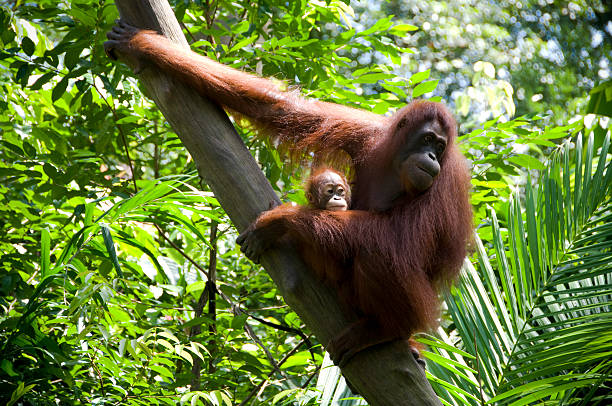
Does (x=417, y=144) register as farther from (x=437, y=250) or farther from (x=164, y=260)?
(x=164, y=260)

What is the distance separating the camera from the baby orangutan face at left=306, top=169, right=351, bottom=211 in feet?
11.6

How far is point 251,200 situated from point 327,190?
42.7 inches

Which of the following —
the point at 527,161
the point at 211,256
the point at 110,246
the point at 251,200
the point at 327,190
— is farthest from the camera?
the point at 211,256

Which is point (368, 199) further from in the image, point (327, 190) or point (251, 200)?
point (251, 200)

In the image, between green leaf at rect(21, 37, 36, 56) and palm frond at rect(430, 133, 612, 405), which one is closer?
palm frond at rect(430, 133, 612, 405)

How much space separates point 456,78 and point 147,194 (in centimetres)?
1097

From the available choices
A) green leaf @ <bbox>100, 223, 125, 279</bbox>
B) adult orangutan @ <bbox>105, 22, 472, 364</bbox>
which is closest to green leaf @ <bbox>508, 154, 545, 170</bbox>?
adult orangutan @ <bbox>105, 22, 472, 364</bbox>

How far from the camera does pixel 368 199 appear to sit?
10.9 ft

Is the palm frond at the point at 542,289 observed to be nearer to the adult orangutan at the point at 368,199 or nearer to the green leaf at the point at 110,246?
the adult orangutan at the point at 368,199

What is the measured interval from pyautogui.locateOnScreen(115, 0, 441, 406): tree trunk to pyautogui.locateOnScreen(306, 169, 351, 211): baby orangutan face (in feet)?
3.14

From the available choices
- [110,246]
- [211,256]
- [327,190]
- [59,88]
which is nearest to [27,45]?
[59,88]

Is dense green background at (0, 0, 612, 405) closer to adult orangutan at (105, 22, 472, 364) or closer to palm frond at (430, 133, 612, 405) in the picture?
palm frond at (430, 133, 612, 405)

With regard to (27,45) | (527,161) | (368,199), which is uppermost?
(27,45)

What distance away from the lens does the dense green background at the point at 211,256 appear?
9.52 ft
